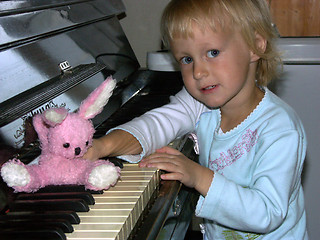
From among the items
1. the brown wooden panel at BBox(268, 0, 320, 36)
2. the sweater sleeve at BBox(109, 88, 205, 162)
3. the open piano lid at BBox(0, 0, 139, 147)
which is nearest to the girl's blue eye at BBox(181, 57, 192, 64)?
the sweater sleeve at BBox(109, 88, 205, 162)

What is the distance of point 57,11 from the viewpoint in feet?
3.91

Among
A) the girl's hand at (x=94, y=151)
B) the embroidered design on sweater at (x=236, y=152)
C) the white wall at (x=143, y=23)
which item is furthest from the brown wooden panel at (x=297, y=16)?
the girl's hand at (x=94, y=151)

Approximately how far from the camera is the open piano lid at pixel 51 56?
94 cm

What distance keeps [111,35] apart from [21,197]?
2.69 feet

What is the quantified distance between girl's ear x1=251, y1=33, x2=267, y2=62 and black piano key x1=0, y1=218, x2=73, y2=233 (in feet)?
2.26

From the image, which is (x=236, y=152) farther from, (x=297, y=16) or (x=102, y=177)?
(x=297, y=16)

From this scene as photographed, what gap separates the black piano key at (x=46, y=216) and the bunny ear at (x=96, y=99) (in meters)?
0.22

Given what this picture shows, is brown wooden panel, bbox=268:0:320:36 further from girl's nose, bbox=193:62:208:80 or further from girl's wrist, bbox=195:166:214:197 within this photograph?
girl's wrist, bbox=195:166:214:197

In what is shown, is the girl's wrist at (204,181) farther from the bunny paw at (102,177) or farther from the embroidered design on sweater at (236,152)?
the bunny paw at (102,177)

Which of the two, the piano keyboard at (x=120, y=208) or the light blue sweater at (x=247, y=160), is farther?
the light blue sweater at (x=247, y=160)

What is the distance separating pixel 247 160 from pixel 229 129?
0.40 ft

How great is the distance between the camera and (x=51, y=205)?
0.72 m

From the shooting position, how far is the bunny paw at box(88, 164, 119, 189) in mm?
760

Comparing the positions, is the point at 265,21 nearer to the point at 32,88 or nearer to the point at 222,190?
the point at 222,190
